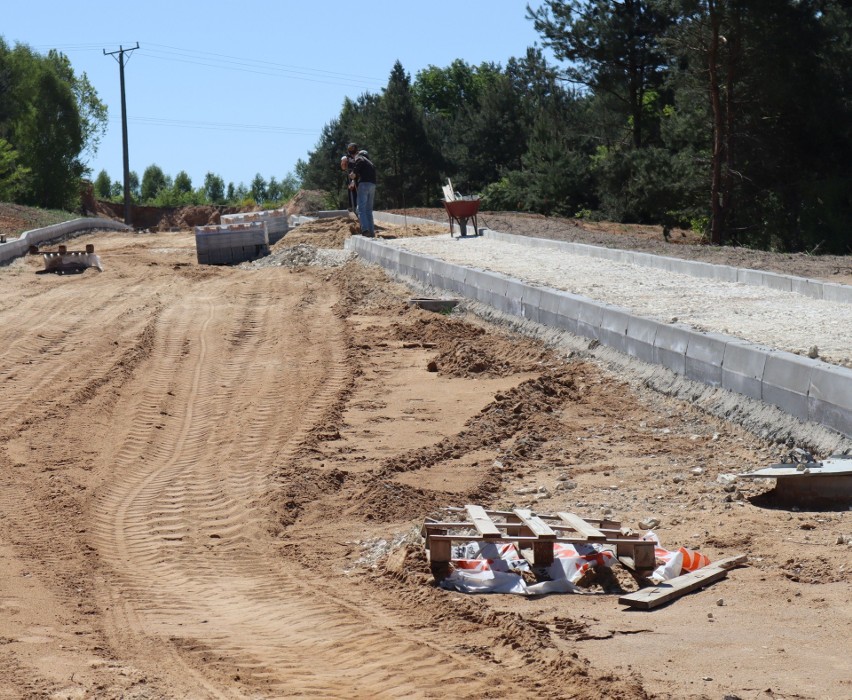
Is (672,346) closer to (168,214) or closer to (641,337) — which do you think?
(641,337)

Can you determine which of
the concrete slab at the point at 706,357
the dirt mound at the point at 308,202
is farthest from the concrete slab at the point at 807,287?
the dirt mound at the point at 308,202

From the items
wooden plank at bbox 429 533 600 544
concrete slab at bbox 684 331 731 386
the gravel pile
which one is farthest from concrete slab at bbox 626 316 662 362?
the gravel pile

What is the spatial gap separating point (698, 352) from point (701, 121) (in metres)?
23.7

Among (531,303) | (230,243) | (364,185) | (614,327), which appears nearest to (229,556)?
(614,327)

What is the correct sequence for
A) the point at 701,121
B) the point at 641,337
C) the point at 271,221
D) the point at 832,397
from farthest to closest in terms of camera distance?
1. the point at 701,121
2. the point at 271,221
3. the point at 641,337
4. the point at 832,397

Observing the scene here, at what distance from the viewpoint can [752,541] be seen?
568cm

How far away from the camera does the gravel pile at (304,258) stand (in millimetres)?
22547

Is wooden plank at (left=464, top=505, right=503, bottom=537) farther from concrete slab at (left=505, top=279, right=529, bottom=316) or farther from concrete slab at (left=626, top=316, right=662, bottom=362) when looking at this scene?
concrete slab at (left=505, top=279, right=529, bottom=316)

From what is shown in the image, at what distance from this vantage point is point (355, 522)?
6.63 metres

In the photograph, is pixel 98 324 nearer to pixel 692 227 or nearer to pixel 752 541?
pixel 752 541

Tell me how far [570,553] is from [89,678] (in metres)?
2.49

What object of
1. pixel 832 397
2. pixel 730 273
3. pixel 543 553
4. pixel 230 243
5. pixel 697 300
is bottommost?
pixel 543 553

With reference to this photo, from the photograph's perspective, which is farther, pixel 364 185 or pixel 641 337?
pixel 364 185

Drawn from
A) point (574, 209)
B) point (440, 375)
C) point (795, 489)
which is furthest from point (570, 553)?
point (574, 209)
